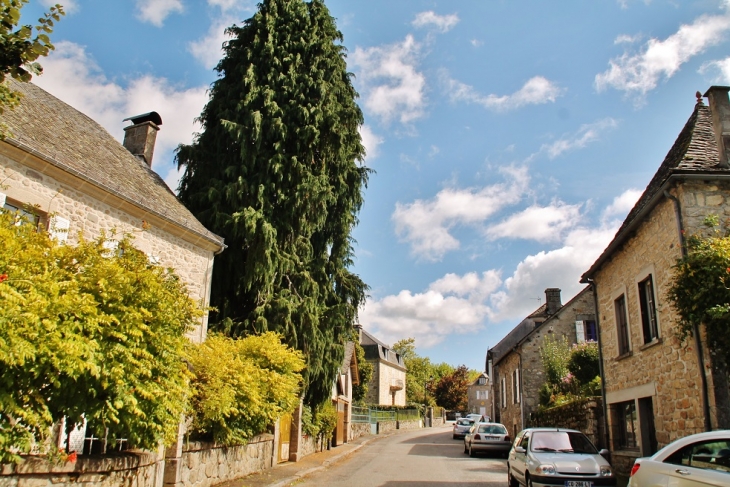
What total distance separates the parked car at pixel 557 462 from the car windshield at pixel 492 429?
32.5 feet

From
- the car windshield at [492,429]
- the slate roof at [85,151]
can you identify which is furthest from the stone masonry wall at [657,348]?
the slate roof at [85,151]

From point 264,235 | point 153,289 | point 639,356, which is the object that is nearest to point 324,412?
point 264,235

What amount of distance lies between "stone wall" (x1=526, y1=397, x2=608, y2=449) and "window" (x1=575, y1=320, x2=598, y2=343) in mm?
5505

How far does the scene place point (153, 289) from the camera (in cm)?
617

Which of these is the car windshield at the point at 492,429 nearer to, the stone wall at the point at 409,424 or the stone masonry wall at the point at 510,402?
the stone masonry wall at the point at 510,402

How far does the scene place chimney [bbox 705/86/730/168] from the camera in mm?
10023

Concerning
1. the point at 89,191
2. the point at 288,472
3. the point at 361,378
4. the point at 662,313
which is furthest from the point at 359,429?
the point at 89,191

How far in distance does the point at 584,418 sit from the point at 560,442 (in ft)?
18.4

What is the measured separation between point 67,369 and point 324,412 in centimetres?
1654

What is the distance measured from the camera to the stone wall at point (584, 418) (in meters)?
14.5

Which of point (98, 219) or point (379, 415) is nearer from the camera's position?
point (98, 219)

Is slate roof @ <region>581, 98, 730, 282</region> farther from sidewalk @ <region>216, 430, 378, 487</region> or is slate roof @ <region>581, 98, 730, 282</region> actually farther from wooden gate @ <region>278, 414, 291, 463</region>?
wooden gate @ <region>278, 414, 291, 463</region>

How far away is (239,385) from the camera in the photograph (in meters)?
10.4

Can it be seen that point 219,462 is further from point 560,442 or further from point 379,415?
point 379,415
